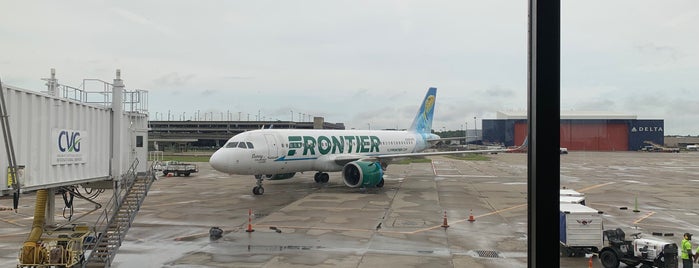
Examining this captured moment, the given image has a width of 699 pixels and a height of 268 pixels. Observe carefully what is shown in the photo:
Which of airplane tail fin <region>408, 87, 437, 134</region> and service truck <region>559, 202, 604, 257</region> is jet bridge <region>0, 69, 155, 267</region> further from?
airplane tail fin <region>408, 87, 437, 134</region>

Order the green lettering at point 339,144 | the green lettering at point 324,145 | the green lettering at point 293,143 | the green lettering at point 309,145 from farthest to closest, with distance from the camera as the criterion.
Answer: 1. the green lettering at point 339,144
2. the green lettering at point 324,145
3. the green lettering at point 309,145
4. the green lettering at point 293,143

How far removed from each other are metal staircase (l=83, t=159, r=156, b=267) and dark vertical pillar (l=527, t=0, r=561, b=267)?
853 centimetres

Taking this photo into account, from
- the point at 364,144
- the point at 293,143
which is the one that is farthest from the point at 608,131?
the point at 364,144

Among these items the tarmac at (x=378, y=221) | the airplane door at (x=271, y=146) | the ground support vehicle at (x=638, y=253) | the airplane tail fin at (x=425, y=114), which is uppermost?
the airplane tail fin at (x=425, y=114)

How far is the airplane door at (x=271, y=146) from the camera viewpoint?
21.6 metres

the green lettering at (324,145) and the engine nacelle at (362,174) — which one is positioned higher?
the green lettering at (324,145)

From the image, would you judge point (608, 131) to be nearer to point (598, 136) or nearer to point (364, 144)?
point (598, 136)

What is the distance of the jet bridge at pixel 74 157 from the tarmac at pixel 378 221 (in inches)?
47.4

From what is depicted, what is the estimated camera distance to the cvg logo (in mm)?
8120

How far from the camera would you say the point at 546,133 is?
2.86 m

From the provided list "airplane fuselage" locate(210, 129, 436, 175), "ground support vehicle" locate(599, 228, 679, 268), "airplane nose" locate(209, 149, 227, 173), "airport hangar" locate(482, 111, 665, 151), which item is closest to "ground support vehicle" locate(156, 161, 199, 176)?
"airplane fuselage" locate(210, 129, 436, 175)

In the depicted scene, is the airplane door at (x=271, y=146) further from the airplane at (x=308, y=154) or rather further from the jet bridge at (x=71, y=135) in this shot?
the jet bridge at (x=71, y=135)

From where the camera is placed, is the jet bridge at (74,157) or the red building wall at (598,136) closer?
the red building wall at (598,136)

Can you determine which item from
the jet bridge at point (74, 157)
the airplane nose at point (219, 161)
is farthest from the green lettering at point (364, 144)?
the jet bridge at point (74, 157)
